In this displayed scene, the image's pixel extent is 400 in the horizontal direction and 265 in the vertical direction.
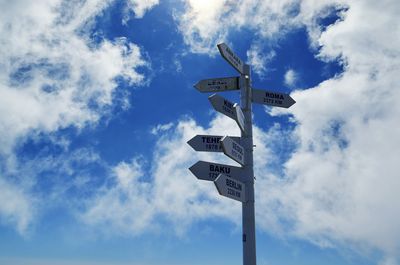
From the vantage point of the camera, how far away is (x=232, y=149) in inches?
261

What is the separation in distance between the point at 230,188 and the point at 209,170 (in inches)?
28.9

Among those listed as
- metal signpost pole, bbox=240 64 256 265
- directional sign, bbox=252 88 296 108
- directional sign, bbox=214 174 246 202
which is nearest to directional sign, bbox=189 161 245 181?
metal signpost pole, bbox=240 64 256 265

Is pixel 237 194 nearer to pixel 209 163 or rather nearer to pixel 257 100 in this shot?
pixel 209 163

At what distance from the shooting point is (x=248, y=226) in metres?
6.90

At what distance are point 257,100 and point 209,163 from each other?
187 centimetres

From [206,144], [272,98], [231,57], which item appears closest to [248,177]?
[206,144]

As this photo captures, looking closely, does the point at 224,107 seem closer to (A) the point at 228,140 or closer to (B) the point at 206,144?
(B) the point at 206,144

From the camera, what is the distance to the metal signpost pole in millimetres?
6832

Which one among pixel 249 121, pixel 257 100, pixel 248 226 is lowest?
pixel 248 226

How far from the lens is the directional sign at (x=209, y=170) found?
23.3ft

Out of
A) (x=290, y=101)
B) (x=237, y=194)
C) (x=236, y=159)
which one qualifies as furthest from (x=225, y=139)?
(x=290, y=101)

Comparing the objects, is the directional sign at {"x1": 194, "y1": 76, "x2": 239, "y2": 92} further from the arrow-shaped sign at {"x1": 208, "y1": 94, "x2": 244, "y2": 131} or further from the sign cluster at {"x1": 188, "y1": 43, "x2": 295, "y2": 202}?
the arrow-shaped sign at {"x1": 208, "y1": 94, "x2": 244, "y2": 131}

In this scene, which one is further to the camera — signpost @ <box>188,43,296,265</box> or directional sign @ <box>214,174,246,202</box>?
signpost @ <box>188,43,296,265</box>

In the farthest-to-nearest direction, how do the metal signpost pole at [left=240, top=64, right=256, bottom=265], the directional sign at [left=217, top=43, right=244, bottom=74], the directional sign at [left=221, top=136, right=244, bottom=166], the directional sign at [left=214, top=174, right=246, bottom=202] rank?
the directional sign at [left=217, top=43, right=244, bottom=74] < the metal signpost pole at [left=240, top=64, right=256, bottom=265] < the directional sign at [left=221, top=136, right=244, bottom=166] < the directional sign at [left=214, top=174, right=246, bottom=202]
